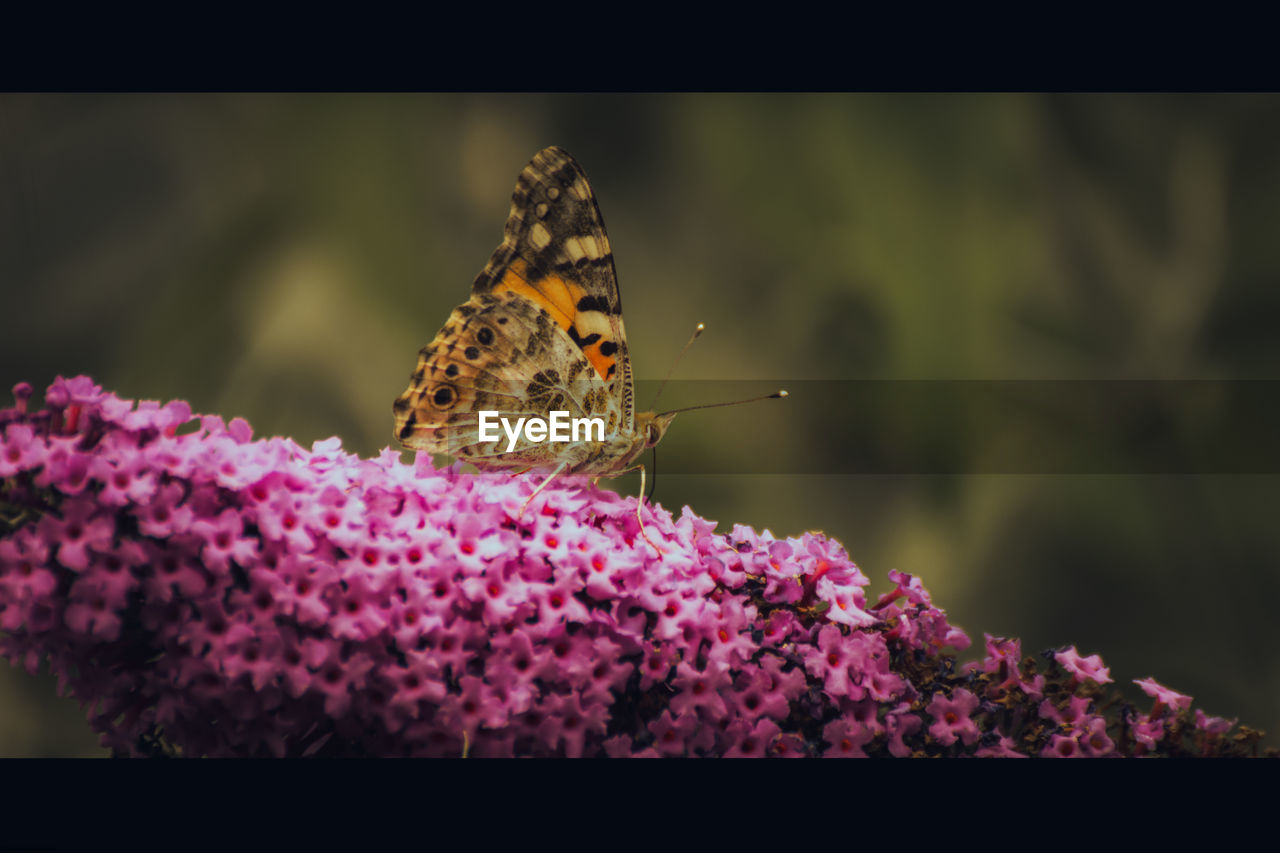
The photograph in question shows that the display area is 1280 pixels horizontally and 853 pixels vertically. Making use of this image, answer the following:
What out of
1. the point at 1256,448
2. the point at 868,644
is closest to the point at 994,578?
the point at 1256,448

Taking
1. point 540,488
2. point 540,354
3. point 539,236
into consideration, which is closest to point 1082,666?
point 540,488

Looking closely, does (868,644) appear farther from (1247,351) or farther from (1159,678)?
(1247,351)

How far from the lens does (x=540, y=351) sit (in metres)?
1.22

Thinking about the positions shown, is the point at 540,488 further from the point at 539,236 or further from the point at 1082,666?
the point at 1082,666

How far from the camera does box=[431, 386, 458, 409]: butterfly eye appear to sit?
1.17 m

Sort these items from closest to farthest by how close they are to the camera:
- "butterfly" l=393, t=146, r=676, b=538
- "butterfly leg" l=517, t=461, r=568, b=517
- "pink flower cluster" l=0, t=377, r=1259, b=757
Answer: "pink flower cluster" l=0, t=377, r=1259, b=757 < "butterfly leg" l=517, t=461, r=568, b=517 < "butterfly" l=393, t=146, r=676, b=538

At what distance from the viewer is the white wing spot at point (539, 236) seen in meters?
1.24

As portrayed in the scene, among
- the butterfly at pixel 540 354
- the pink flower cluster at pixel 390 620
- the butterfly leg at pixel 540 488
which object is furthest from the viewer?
the butterfly at pixel 540 354

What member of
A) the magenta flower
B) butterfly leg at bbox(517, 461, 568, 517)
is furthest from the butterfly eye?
the magenta flower

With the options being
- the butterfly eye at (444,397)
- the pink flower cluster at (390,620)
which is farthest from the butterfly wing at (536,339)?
the pink flower cluster at (390,620)

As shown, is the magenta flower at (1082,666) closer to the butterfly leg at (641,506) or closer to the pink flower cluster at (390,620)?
the pink flower cluster at (390,620)

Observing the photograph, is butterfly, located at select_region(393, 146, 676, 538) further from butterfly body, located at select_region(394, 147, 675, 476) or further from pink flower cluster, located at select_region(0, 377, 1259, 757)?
pink flower cluster, located at select_region(0, 377, 1259, 757)

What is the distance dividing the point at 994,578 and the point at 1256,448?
60cm

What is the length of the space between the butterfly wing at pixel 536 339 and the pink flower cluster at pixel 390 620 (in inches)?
8.1
